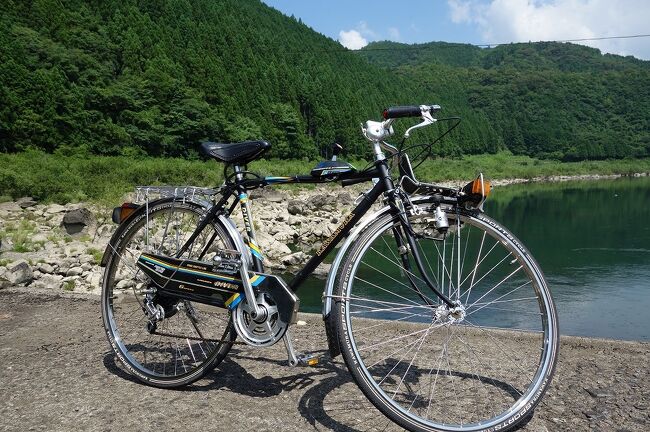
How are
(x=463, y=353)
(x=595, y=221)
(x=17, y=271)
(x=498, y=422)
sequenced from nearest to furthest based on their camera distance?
(x=498, y=422) → (x=463, y=353) → (x=17, y=271) → (x=595, y=221)

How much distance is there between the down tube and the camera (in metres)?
2.66

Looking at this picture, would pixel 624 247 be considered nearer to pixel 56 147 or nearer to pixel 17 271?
pixel 17 271

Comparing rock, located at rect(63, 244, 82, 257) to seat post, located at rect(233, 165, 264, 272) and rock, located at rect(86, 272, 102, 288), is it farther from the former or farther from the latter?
seat post, located at rect(233, 165, 264, 272)

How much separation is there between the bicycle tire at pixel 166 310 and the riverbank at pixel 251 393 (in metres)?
0.13

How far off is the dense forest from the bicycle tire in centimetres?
348

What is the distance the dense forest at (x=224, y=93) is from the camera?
38.8m

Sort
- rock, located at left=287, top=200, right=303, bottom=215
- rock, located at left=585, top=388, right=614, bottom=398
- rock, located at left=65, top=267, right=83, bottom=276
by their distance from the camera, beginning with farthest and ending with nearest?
rock, located at left=287, top=200, right=303, bottom=215 < rock, located at left=65, top=267, right=83, bottom=276 < rock, located at left=585, top=388, right=614, bottom=398

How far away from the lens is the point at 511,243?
8.05 ft

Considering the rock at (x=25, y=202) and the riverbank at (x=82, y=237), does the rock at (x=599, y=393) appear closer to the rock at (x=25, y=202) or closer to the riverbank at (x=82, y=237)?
the riverbank at (x=82, y=237)

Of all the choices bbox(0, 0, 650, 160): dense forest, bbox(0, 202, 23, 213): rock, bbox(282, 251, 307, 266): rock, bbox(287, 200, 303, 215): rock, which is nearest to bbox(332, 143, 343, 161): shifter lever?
bbox(0, 0, 650, 160): dense forest

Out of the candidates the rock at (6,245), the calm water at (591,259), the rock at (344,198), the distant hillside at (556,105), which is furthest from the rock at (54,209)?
the distant hillside at (556,105)

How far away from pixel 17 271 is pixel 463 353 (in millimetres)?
8921

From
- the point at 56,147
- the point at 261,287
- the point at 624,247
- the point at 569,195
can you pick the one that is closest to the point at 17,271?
the point at 261,287

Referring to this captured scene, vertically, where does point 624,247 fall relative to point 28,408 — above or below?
below
